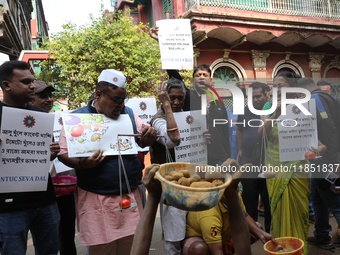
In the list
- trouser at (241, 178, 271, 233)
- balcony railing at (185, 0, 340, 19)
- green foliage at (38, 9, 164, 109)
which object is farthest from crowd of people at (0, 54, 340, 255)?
balcony railing at (185, 0, 340, 19)

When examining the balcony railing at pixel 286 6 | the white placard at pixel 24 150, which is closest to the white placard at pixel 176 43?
the white placard at pixel 24 150

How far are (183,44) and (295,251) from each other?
2.75 meters

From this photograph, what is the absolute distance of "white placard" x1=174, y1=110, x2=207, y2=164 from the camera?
2537mm

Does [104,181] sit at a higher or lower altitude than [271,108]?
lower

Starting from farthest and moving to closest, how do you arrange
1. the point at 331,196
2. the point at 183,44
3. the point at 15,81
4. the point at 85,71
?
the point at 85,71 → the point at 183,44 → the point at 331,196 → the point at 15,81

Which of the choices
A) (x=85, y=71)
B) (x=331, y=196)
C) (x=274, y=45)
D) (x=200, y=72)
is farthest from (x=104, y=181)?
(x=274, y=45)

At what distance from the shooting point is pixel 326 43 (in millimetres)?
13906

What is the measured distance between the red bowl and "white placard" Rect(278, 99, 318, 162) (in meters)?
1.74

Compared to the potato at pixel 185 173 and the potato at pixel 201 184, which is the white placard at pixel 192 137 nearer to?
the potato at pixel 185 173

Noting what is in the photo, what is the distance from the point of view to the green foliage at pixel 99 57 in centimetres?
1062

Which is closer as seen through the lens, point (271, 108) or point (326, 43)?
point (271, 108)

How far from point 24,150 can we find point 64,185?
0.60 metres

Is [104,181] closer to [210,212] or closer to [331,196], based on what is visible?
[210,212]

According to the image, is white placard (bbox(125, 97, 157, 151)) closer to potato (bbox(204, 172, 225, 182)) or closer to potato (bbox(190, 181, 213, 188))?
potato (bbox(204, 172, 225, 182))
